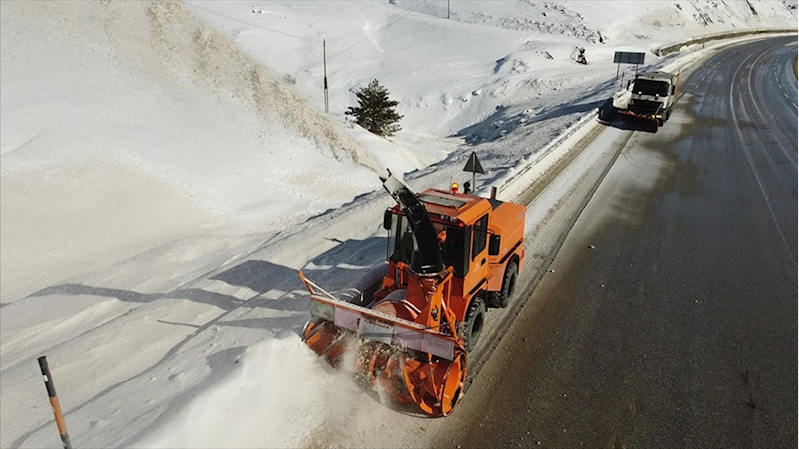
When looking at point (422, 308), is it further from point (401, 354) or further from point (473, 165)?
point (473, 165)

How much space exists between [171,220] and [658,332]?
47.5ft

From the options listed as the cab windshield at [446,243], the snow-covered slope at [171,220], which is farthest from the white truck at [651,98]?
the cab windshield at [446,243]

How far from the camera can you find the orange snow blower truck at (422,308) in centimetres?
668

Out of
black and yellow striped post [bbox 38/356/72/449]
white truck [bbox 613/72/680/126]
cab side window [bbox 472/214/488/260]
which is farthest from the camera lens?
white truck [bbox 613/72/680/126]

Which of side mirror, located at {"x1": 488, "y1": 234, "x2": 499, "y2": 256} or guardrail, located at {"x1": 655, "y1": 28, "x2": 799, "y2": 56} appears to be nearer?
side mirror, located at {"x1": 488, "y1": 234, "x2": 499, "y2": 256}

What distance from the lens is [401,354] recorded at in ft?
22.0

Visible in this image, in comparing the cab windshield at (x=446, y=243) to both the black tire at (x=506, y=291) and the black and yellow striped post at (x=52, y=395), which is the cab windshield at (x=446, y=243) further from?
the black and yellow striped post at (x=52, y=395)

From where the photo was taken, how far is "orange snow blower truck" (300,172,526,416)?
6676 mm

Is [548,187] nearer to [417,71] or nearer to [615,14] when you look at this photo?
[417,71]

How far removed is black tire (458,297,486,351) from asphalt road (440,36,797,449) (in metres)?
0.44

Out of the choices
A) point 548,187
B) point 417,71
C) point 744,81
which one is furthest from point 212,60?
point 744,81

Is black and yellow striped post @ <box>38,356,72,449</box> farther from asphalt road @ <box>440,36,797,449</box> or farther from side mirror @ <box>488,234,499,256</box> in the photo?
side mirror @ <box>488,234,499,256</box>

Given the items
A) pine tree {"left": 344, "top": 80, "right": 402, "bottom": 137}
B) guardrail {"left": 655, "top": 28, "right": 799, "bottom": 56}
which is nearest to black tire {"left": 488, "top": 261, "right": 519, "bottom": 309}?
pine tree {"left": 344, "top": 80, "right": 402, "bottom": 137}

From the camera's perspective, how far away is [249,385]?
261 inches
